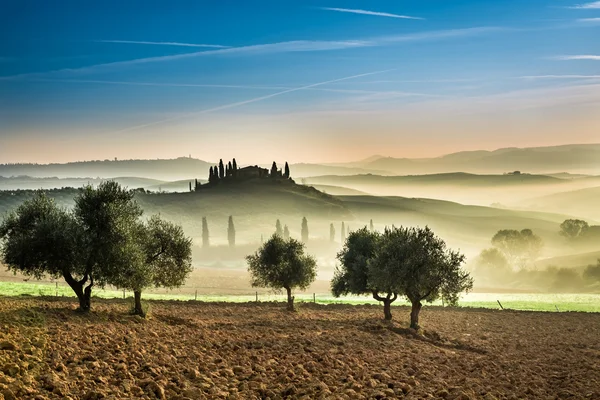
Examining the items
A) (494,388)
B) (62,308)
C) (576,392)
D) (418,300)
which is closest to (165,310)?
(62,308)

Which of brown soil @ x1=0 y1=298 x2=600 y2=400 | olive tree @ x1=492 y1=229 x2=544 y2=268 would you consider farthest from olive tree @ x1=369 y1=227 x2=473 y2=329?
olive tree @ x1=492 y1=229 x2=544 y2=268

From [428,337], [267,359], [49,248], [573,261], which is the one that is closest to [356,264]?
[428,337]

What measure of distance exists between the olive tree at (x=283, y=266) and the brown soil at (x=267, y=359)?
1189 centimetres

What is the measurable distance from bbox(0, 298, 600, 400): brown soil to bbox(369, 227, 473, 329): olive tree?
3.53 metres

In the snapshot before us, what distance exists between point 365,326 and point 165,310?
20.5m

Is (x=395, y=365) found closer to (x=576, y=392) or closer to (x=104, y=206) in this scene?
(x=576, y=392)

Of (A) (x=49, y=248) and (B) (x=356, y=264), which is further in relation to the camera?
(B) (x=356, y=264)

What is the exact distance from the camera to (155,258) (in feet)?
156

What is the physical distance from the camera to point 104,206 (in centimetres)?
4231

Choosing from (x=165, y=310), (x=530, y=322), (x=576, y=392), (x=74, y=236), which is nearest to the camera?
(x=576, y=392)

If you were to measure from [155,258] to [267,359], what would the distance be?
21.8 meters

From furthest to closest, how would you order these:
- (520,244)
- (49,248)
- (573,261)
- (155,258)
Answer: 1. (520,244)
2. (573,261)
3. (155,258)
4. (49,248)

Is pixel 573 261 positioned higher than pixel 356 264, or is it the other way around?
pixel 573 261

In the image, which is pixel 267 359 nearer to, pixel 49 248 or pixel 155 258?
pixel 155 258
